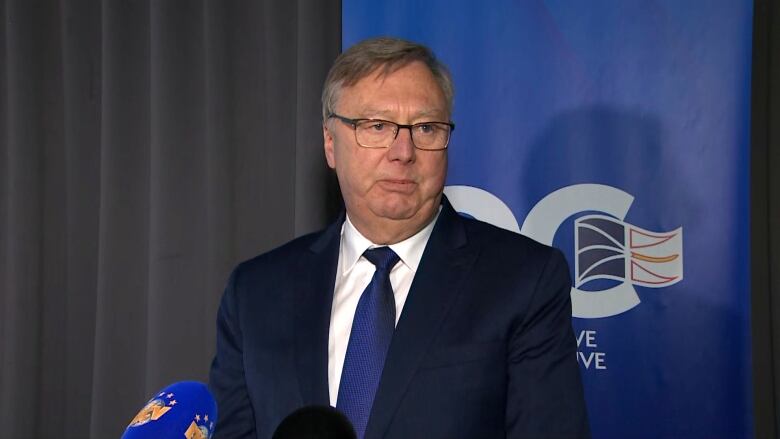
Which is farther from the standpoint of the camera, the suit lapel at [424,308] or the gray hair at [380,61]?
the gray hair at [380,61]

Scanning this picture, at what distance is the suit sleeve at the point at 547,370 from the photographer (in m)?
1.30

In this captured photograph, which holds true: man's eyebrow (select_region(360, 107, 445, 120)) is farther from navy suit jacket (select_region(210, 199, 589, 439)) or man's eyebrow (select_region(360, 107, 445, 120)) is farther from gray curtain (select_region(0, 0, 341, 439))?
gray curtain (select_region(0, 0, 341, 439))

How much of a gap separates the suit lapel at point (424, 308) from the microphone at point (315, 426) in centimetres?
53

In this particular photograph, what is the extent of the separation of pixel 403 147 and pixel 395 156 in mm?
22

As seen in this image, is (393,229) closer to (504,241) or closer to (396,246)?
(396,246)

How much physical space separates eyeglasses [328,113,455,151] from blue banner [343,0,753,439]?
72 centimetres

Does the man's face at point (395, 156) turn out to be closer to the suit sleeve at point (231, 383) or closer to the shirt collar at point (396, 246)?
the shirt collar at point (396, 246)

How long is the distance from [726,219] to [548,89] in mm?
574

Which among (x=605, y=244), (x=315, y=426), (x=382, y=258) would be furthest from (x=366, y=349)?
(x=605, y=244)

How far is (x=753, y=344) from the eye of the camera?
7.22 ft

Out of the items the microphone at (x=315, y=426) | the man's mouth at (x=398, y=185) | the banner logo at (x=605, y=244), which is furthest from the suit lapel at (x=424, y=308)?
the banner logo at (x=605, y=244)

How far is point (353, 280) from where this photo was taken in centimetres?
154

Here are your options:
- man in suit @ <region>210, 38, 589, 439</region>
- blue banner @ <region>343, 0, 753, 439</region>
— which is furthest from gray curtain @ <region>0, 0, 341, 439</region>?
man in suit @ <region>210, 38, 589, 439</region>

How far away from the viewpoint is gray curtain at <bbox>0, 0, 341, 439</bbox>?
2.47 meters
